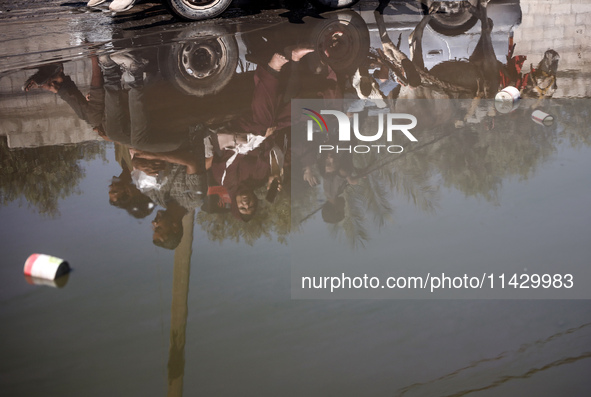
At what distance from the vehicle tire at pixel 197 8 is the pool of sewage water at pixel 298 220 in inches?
53.5

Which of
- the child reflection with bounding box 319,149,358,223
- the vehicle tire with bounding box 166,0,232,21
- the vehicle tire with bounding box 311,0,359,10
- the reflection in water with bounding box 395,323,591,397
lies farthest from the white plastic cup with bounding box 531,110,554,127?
the vehicle tire with bounding box 166,0,232,21

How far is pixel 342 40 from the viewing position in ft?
27.1

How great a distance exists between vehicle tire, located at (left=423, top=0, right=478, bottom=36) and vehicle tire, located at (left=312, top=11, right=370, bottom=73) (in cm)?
100

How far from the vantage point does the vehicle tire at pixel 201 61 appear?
6961 millimetres

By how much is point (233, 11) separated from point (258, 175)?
5.44 metres

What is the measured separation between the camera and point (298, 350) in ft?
11.0

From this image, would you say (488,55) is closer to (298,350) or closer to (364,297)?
(364,297)

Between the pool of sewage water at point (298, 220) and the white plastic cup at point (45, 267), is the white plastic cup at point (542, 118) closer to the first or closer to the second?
the pool of sewage water at point (298, 220)

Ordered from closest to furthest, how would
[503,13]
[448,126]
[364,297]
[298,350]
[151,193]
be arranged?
[298,350]
[364,297]
[151,193]
[448,126]
[503,13]

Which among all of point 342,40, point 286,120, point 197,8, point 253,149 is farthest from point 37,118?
point 342,40

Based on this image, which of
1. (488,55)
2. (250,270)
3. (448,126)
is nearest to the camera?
(250,270)

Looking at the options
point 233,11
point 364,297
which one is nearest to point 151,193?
point 364,297

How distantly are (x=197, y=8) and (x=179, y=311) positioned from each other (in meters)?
6.52

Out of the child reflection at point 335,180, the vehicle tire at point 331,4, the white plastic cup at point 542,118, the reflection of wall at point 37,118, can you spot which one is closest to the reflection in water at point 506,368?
the child reflection at point 335,180
